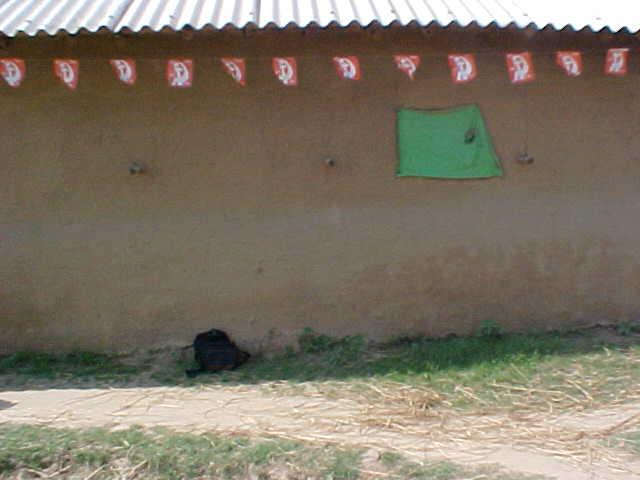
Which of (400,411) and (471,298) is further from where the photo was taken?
(471,298)

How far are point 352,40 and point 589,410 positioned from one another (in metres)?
3.77

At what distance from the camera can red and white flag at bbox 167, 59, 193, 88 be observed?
6828mm

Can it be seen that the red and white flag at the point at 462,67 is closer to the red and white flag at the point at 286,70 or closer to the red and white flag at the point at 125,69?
the red and white flag at the point at 286,70

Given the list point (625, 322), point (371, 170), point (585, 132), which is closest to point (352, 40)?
point (371, 170)

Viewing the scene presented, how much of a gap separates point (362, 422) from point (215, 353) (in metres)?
1.87

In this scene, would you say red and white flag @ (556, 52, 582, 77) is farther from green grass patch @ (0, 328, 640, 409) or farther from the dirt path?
the dirt path

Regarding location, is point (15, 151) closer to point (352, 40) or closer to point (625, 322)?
point (352, 40)

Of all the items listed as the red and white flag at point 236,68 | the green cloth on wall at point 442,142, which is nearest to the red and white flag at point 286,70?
the red and white flag at point 236,68

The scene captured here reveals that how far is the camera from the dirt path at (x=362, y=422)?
16.6 ft

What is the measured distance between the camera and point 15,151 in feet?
23.9

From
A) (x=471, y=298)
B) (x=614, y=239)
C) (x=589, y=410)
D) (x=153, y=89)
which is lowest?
(x=589, y=410)

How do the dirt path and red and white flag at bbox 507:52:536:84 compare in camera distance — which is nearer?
the dirt path

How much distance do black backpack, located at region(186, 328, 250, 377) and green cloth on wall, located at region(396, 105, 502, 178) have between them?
2.22 metres

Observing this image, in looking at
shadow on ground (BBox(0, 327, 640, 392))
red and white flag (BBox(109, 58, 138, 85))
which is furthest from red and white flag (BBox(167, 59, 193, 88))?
shadow on ground (BBox(0, 327, 640, 392))
